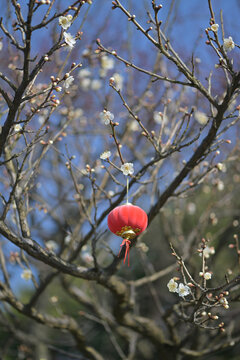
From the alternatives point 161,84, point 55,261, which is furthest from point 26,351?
point 161,84

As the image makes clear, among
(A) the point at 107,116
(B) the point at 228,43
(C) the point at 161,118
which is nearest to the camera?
(B) the point at 228,43

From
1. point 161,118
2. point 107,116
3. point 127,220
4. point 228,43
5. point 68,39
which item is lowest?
point 127,220

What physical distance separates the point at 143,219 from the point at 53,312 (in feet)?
21.2

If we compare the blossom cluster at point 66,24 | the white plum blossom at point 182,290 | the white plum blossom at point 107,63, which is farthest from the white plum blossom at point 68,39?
the white plum blossom at point 107,63

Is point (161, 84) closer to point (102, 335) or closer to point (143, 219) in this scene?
point (143, 219)

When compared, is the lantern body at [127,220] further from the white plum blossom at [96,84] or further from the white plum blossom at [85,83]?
the white plum blossom at [85,83]

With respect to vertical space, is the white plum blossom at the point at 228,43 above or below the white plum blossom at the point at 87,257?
above

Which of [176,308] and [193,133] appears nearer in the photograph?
[176,308]

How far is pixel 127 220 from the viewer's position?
2.50 m

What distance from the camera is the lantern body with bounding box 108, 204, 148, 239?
2.49 m

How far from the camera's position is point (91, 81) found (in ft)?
18.2

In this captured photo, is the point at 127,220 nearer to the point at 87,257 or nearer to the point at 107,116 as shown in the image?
the point at 107,116

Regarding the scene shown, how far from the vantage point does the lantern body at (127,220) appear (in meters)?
2.49

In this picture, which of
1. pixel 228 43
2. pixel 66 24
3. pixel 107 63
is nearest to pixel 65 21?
pixel 66 24
